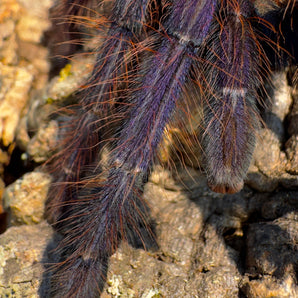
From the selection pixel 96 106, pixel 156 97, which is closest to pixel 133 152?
pixel 156 97

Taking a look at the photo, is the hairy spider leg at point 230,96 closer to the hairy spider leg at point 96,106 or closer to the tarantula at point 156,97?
the tarantula at point 156,97

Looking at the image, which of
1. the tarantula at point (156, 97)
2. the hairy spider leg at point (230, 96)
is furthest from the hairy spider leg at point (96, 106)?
the hairy spider leg at point (230, 96)

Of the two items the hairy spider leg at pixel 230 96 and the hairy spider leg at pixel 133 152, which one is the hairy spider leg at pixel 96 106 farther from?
the hairy spider leg at pixel 230 96

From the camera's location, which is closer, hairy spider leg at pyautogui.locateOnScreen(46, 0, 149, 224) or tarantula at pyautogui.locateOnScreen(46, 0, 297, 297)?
tarantula at pyautogui.locateOnScreen(46, 0, 297, 297)

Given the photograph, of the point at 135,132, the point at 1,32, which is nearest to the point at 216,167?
the point at 135,132

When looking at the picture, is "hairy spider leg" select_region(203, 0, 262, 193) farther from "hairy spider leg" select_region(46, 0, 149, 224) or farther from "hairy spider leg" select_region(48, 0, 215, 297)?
"hairy spider leg" select_region(46, 0, 149, 224)

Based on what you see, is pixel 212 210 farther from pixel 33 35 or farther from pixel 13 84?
pixel 33 35

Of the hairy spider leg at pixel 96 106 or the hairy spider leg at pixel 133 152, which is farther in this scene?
the hairy spider leg at pixel 96 106

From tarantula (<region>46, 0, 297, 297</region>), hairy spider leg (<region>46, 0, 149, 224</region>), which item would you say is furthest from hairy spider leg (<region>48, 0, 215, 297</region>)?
hairy spider leg (<region>46, 0, 149, 224</region>)
